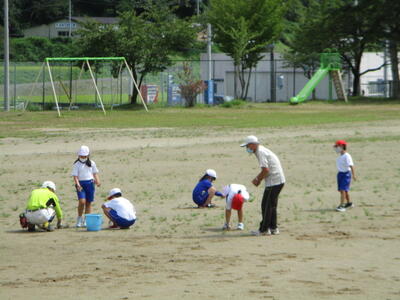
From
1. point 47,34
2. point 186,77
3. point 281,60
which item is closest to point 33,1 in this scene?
point 47,34

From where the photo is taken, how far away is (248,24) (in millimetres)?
57125

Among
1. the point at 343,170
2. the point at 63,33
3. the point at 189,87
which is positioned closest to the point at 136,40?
the point at 189,87

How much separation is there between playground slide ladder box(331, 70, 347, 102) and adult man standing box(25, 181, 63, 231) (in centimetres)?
4172

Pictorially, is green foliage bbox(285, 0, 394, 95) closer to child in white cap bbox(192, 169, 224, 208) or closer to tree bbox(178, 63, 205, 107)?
tree bbox(178, 63, 205, 107)

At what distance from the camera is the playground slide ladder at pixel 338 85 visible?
5450cm

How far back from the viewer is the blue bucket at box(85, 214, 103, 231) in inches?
546

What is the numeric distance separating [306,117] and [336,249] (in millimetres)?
28024

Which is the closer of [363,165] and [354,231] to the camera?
[354,231]

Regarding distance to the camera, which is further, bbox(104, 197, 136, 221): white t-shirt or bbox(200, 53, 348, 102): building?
bbox(200, 53, 348, 102): building

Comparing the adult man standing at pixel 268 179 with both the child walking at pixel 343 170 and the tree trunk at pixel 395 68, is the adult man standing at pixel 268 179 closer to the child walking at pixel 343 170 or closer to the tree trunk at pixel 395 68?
the child walking at pixel 343 170

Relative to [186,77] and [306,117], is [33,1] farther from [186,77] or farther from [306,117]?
[306,117]

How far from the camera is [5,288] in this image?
1005cm

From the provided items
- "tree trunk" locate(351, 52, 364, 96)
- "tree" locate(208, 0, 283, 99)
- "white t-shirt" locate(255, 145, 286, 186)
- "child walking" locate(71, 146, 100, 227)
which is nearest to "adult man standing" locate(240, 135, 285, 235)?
"white t-shirt" locate(255, 145, 286, 186)

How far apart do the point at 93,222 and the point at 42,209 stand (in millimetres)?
829
